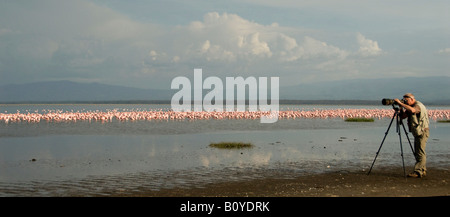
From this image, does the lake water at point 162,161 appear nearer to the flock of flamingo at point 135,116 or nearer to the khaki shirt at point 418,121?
the khaki shirt at point 418,121

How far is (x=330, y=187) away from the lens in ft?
34.7

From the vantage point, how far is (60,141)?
2275 cm

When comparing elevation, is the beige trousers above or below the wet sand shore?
above

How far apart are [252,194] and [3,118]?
38928mm

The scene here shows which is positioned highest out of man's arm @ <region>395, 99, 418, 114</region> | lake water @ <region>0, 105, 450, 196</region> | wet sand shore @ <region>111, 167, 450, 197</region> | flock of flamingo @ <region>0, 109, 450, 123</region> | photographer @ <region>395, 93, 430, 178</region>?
man's arm @ <region>395, 99, 418, 114</region>

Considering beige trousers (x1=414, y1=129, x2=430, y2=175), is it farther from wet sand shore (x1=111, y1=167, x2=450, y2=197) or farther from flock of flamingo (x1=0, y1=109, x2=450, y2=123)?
flock of flamingo (x1=0, y1=109, x2=450, y2=123)

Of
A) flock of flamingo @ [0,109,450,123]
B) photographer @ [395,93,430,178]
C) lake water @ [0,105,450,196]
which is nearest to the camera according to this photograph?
lake water @ [0,105,450,196]

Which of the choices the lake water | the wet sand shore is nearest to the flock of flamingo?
the lake water

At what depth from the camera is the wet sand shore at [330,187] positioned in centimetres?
978

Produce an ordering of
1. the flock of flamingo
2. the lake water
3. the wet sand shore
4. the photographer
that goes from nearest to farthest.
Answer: the wet sand shore < the lake water < the photographer < the flock of flamingo

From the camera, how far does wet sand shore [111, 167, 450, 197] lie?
32.1 ft

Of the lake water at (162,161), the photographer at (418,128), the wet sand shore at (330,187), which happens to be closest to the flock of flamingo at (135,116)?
the lake water at (162,161)
